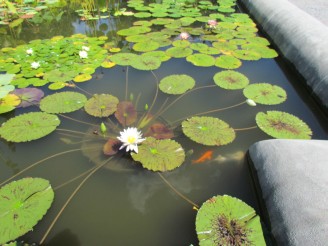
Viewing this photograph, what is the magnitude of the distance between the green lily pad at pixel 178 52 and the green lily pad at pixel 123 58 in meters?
0.56

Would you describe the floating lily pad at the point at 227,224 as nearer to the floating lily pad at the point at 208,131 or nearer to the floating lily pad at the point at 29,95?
the floating lily pad at the point at 208,131

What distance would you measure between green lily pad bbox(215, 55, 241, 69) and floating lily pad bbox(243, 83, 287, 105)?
65cm

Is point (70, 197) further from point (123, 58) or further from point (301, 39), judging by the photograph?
point (301, 39)

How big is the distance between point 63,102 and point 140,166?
1298 mm

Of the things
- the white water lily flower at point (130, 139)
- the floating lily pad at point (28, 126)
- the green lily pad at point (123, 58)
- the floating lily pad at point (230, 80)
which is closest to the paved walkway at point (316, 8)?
the floating lily pad at point (230, 80)

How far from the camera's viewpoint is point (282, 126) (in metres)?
2.51

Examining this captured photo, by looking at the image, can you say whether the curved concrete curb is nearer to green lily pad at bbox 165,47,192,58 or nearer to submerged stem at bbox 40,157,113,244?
green lily pad at bbox 165,47,192,58

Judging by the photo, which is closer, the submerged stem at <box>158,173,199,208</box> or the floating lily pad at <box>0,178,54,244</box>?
the floating lily pad at <box>0,178,54,244</box>

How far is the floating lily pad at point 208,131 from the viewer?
2314mm

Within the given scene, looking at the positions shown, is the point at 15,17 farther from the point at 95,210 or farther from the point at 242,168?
the point at 242,168

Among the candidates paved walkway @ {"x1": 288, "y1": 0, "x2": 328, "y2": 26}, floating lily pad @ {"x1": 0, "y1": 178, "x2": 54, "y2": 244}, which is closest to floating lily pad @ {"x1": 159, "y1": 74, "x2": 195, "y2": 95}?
floating lily pad @ {"x1": 0, "y1": 178, "x2": 54, "y2": 244}

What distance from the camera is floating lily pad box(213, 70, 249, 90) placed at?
10.2 feet

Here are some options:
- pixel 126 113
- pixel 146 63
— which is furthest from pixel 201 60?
pixel 126 113

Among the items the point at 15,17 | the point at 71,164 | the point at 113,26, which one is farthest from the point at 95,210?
the point at 15,17
